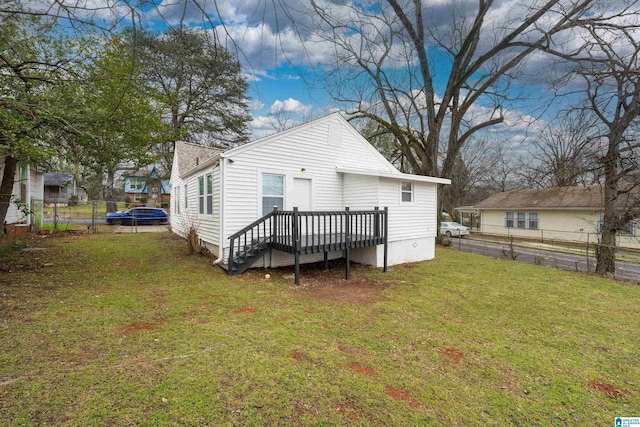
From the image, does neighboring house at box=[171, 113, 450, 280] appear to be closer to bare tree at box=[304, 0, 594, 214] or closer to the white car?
bare tree at box=[304, 0, 594, 214]

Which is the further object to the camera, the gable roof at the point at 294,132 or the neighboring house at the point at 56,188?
the neighboring house at the point at 56,188

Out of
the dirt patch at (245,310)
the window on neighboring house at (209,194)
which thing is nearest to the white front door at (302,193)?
the window on neighboring house at (209,194)

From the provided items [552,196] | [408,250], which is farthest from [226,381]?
[552,196]

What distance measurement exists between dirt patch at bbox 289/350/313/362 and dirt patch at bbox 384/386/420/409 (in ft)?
3.07

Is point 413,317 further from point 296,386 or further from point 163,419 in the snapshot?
point 163,419

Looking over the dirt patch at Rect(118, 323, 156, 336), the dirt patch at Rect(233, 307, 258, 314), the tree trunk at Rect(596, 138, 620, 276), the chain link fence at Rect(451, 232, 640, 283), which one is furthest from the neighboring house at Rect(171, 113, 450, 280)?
the chain link fence at Rect(451, 232, 640, 283)

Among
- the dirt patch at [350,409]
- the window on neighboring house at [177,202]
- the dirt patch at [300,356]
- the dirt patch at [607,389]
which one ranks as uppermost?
the window on neighboring house at [177,202]

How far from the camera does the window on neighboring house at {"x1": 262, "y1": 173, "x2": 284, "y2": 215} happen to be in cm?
828

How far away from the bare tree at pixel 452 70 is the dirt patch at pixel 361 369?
9.08 metres

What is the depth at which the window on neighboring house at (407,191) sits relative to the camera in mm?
9508

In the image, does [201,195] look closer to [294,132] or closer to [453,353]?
[294,132]

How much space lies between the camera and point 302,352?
11.5 ft

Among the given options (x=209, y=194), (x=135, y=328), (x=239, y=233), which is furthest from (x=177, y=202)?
(x=135, y=328)

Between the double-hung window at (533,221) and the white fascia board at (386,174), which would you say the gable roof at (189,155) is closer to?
the white fascia board at (386,174)
